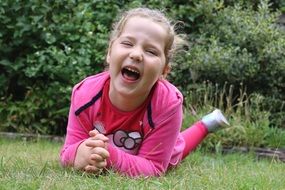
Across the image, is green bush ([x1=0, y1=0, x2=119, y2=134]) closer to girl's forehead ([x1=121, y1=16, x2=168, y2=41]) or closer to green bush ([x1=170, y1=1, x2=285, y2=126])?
green bush ([x1=170, y1=1, x2=285, y2=126])

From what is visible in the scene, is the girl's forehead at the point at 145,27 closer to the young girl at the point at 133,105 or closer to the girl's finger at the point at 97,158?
the young girl at the point at 133,105

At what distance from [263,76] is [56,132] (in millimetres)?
2025

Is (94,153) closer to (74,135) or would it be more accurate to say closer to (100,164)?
(100,164)

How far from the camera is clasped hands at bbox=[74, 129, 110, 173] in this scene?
2830mm

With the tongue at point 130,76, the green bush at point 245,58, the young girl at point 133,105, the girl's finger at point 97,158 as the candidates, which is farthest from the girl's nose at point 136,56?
the green bush at point 245,58

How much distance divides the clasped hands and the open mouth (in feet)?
1.14

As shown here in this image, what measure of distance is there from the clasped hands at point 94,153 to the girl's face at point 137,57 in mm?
324

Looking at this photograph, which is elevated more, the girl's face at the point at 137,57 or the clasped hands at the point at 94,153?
the girl's face at the point at 137,57

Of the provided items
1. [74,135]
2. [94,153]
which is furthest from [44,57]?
[94,153]

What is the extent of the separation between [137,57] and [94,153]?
51 cm

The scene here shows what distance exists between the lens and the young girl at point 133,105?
3010 mm

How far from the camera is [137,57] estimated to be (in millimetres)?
2959

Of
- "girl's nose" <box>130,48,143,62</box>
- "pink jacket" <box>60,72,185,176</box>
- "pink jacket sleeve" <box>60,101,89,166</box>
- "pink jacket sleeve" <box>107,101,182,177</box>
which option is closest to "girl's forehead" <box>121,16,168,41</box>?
"girl's nose" <box>130,48,143,62</box>

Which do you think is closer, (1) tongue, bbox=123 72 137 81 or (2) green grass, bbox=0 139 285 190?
(2) green grass, bbox=0 139 285 190
